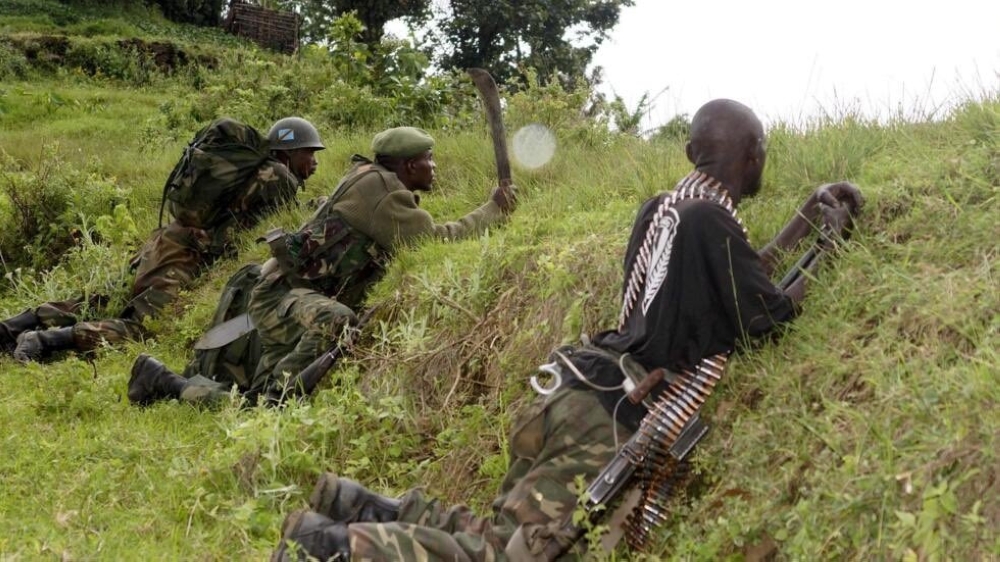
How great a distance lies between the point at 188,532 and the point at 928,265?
333 cm

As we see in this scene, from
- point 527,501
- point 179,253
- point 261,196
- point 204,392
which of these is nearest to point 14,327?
point 179,253

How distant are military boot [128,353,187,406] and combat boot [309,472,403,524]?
328cm

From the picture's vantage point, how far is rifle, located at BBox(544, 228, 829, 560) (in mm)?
3945

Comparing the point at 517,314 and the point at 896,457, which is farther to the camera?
the point at 517,314

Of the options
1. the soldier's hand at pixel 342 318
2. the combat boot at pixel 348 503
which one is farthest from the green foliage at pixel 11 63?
the combat boot at pixel 348 503

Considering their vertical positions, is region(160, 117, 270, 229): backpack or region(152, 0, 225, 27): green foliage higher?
region(152, 0, 225, 27): green foliage

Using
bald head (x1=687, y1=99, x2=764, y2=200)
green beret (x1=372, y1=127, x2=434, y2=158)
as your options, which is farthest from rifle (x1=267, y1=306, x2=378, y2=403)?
bald head (x1=687, y1=99, x2=764, y2=200)

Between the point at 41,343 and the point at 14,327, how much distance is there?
664mm

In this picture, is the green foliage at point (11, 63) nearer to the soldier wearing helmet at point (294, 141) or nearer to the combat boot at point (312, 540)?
the soldier wearing helmet at point (294, 141)

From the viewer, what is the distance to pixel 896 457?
11.6 ft

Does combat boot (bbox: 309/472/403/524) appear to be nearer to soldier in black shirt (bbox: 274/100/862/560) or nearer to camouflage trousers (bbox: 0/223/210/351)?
soldier in black shirt (bbox: 274/100/862/560)

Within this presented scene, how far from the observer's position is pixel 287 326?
7.11m

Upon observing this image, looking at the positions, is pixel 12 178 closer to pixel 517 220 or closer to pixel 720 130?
pixel 517 220

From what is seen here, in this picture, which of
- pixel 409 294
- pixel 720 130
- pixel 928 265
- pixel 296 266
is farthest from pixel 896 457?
pixel 296 266
